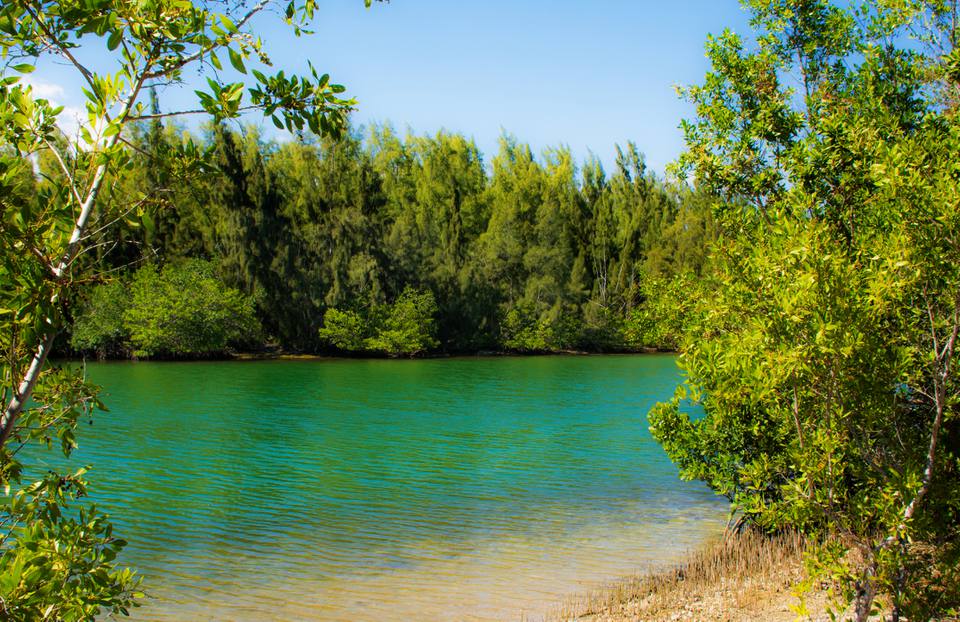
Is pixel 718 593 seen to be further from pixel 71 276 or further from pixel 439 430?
pixel 439 430

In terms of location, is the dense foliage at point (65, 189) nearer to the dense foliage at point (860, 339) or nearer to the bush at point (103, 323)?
the dense foliage at point (860, 339)

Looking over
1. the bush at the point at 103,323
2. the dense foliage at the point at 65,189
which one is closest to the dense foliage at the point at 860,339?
the dense foliage at the point at 65,189

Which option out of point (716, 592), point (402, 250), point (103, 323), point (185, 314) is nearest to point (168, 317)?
point (185, 314)

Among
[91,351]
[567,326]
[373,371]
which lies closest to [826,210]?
[373,371]

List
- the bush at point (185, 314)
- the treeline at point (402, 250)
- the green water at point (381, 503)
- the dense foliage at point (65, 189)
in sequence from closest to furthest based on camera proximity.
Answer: the dense foliage at point (65, 189), the green water at point (381, 503), the bush at point (185, 314), the treeline at point (402, 250)

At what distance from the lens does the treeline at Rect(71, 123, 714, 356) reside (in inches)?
2235

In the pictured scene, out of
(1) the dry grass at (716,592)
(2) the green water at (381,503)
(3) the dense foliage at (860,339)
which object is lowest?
(2) the green water at (381,503)

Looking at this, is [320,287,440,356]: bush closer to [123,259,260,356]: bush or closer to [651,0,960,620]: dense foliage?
[123,259,260,356]: bush

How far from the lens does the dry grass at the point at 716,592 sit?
25.2 ft

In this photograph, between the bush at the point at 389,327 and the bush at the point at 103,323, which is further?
the bush at the point at 389,327

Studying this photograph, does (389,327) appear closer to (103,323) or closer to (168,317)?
(168,317)

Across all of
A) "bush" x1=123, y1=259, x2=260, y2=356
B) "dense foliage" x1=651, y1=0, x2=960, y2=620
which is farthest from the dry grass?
"bush" x1=123, y1=259, x2=260, y2=356

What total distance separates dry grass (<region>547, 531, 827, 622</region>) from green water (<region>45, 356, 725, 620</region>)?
852 millimetres

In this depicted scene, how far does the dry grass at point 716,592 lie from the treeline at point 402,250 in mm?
38819
